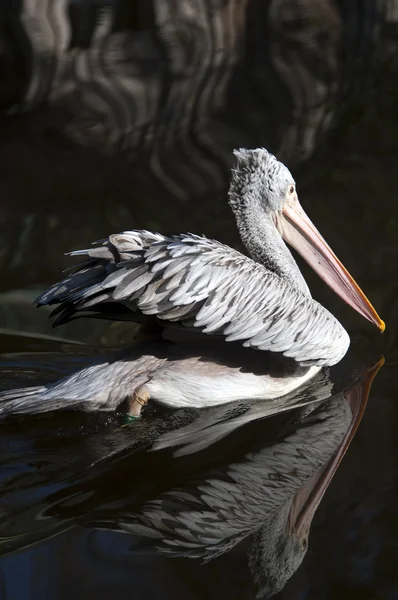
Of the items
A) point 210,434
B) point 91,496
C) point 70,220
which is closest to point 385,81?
point 70,220

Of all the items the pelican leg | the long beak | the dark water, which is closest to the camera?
the dark water

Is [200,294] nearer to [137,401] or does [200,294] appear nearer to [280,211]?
[137,401]

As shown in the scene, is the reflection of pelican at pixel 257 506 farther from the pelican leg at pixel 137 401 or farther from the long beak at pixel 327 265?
the long beak at pixel 327 265

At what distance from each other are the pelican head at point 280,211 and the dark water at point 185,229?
1.18 feet

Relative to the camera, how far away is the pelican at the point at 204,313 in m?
4.16

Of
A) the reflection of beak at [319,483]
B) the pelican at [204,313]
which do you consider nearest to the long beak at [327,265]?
the pelican at [204,313]

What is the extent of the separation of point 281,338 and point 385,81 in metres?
5.79

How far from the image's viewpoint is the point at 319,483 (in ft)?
12.5

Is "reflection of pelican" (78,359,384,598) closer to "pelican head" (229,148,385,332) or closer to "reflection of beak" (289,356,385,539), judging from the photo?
"reflection of beak" (289,356,385,539)

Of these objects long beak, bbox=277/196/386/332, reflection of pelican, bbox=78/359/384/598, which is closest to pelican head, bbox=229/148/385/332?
long beak, bbox=277/196/386/332

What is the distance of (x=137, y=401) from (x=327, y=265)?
1.35 m

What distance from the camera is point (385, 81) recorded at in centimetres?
949

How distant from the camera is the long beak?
4.94m

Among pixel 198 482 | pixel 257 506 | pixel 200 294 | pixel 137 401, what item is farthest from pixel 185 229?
pixel 257 506
